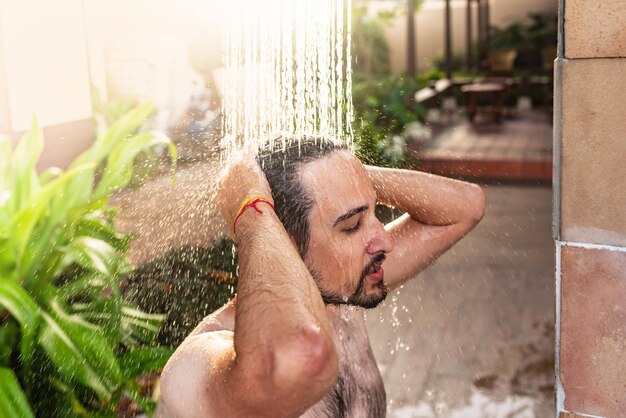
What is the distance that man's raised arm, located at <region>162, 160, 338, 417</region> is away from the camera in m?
1.12

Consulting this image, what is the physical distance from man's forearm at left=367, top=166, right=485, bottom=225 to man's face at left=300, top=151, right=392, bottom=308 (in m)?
0.29

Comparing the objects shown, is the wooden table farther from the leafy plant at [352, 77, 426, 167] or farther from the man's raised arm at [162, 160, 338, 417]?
the man's raised arm at [162, 160, 338, 417]

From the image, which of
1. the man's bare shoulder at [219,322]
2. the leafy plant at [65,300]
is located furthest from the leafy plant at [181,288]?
the man's bare shoulder at [219,322]

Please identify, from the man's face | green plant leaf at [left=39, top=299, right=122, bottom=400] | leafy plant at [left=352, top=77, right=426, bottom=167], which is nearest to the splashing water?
leafy plant at [left=352, top=77, right=426, bottom=167]

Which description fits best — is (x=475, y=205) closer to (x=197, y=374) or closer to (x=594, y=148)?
(x=594, y=148)

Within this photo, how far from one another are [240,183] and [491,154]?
723 cm

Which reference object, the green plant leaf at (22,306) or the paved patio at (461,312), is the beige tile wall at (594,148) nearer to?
the green plant leaf at (22,306)

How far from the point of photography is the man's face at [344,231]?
142 cm

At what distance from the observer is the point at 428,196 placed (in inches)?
72.7

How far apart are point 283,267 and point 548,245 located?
5.16 m

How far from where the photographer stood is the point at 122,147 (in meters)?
3.70

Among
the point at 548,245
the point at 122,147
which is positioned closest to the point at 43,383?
the point at 122,147

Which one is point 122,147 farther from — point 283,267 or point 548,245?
point 548,245

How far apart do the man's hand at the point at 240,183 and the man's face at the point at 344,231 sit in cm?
8
